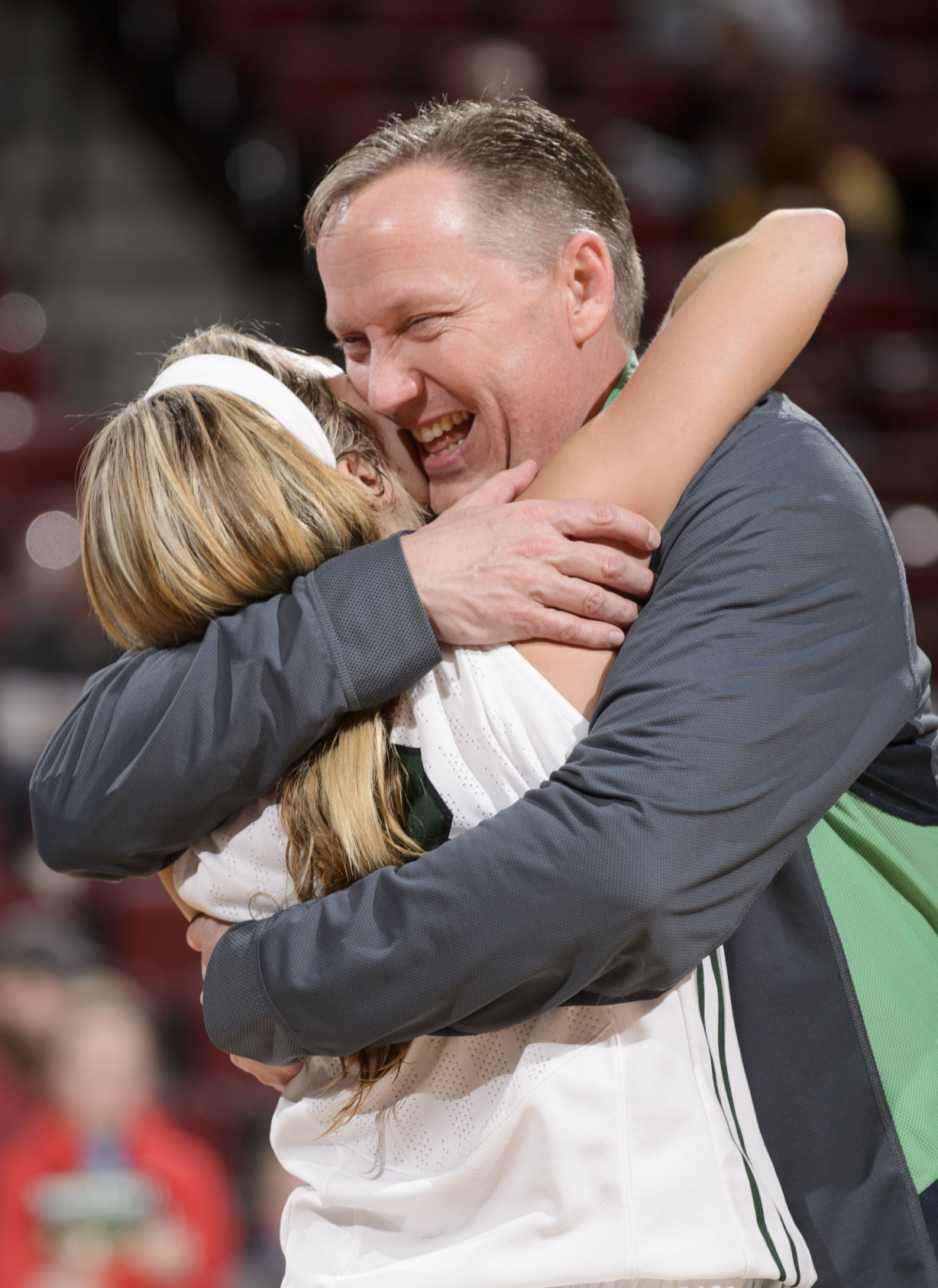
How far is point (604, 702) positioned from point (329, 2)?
639 cm

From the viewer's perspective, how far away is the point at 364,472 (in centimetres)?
154

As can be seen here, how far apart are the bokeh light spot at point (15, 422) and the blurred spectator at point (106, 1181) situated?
2.37 m

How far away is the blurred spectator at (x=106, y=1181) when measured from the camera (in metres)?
3.45

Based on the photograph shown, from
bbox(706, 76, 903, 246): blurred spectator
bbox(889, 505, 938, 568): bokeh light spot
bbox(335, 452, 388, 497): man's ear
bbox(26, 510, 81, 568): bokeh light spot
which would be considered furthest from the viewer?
bbox(706, 76, 903, 246): blurred spectator

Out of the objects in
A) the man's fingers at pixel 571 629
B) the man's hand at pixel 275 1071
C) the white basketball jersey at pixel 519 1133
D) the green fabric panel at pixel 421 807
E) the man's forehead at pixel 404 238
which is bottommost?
the man's hand at pixel 275 1071

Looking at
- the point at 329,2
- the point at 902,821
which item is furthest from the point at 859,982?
the point at 329,2

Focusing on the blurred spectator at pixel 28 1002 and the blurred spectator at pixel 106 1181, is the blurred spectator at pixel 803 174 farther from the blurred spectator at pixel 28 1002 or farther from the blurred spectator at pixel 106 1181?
the blurred spectator at pixel 106 1181

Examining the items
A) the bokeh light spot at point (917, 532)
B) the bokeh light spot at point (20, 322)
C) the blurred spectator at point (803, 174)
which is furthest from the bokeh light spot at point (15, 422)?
the bokeh light spot at point (917, 532)

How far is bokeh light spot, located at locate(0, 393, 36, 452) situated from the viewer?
210 inches

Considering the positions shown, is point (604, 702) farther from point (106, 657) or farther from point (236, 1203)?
point (106, 657)

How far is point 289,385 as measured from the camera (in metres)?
1.51

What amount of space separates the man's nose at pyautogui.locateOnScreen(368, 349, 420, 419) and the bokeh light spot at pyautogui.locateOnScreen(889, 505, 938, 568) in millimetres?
3921

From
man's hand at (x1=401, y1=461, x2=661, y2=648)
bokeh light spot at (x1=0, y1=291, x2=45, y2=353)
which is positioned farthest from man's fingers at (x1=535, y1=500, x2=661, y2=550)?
bokeh light spot at (x1=0, y1=291, x2=45, y2=353)

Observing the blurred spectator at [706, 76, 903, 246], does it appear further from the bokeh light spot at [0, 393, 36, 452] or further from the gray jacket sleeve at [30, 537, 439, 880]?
the gray jacket sleeve at [30, 537, 439, 880]
